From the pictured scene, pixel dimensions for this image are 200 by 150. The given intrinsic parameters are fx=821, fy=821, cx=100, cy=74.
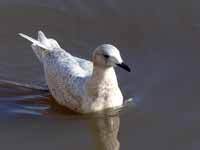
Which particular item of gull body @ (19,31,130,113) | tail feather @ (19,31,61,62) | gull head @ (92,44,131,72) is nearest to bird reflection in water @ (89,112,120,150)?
gull body @ (19,31,130,113)

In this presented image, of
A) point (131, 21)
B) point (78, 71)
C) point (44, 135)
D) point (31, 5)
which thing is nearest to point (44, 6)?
point (31, 5)

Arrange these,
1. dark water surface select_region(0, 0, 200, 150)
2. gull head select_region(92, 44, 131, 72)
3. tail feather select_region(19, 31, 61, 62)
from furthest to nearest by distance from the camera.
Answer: tail feather select_region(19, 31, 61, 62) < dark water surface select_region(0, 0, 200, 150) < gull head select_region(92, 44, 131, 72)

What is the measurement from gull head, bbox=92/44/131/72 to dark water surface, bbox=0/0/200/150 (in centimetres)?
77

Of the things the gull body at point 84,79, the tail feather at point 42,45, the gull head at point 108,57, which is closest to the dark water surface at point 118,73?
the gull body at point 84,79

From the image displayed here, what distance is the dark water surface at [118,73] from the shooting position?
32.3ft

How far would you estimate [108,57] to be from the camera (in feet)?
31.9

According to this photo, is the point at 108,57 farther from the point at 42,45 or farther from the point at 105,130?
A: the point at 42,45

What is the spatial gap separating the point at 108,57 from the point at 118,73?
54.6 inches

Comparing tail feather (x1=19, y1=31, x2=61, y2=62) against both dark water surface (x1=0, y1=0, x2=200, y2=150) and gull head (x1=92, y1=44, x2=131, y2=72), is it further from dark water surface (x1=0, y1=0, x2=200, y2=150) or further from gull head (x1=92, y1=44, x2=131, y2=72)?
gull head (x1=92, y1=44, x2=131, y2=72)

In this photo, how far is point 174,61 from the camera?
1116 centimetres

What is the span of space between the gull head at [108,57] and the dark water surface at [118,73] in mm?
765

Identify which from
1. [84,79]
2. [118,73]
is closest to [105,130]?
[84,79]

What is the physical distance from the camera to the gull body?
988 cm

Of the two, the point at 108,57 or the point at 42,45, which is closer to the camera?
the point at 108,57
